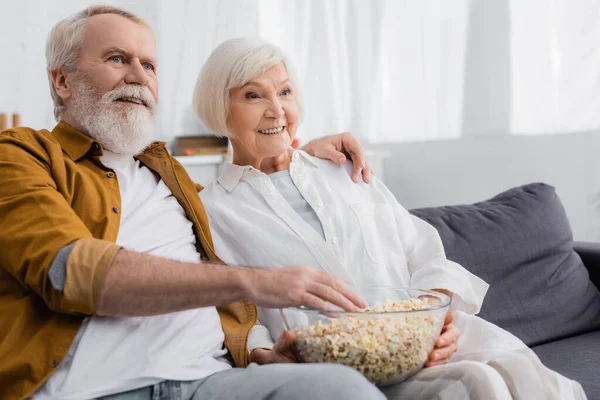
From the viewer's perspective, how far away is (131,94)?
5.82 ft

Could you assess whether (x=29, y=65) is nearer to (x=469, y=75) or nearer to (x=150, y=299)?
(x=469, y=75)

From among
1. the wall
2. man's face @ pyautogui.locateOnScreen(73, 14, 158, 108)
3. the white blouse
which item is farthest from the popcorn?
the wall

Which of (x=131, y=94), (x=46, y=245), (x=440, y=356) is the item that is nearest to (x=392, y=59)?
(x=131, y=94)

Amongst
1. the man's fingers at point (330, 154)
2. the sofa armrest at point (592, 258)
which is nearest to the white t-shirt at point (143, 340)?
the man's fingers at point (330, 154)

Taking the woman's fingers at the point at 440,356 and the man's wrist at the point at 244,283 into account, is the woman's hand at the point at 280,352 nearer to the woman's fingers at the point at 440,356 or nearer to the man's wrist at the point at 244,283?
the man's wrist at the point at 244,283

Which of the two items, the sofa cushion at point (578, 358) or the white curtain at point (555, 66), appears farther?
the white curtain at point (555, 66)

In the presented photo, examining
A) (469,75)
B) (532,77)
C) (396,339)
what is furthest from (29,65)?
(396,339)

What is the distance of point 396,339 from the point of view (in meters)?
1.30

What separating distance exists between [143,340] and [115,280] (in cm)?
20

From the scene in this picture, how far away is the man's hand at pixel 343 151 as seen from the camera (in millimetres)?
1990

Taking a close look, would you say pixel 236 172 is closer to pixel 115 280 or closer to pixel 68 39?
pixel 68 39

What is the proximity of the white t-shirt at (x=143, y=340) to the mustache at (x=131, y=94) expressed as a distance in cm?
17

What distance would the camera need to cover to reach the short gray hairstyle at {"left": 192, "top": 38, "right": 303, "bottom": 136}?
1.96 meters

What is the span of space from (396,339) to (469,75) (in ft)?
9.22
